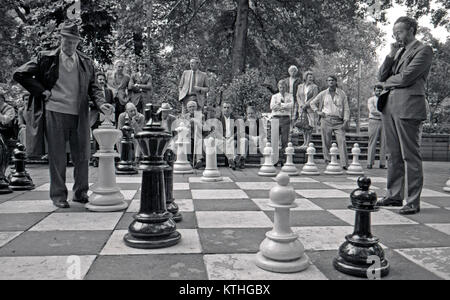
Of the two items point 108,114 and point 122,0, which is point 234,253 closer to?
point 108,114

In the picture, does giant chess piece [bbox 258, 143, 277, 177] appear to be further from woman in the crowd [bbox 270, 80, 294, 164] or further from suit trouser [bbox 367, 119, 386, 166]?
suit trouser [bbox 367, 119, 386, 166]

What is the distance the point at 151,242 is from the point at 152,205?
0.25m

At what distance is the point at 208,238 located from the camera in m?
2.74

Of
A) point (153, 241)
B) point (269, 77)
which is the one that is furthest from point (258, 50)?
point (153, 241)

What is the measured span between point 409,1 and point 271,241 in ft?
42.6

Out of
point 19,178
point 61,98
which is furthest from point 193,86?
point 61,98

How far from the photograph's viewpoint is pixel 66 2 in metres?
12.6

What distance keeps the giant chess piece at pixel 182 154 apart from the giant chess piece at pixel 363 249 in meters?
4.41

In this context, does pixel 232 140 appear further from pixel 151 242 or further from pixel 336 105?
pixel 151 242

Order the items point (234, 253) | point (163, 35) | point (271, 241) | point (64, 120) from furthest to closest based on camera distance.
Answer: point (163, 35)
point (64, 120)
point (234, 253)
point (271, 241)

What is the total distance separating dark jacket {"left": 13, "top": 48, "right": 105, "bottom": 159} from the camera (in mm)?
3682

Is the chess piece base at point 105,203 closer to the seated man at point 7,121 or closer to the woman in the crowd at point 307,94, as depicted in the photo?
the seated man at point 7,121

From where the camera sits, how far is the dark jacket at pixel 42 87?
3682mm

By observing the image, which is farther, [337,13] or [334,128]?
[337,13]
